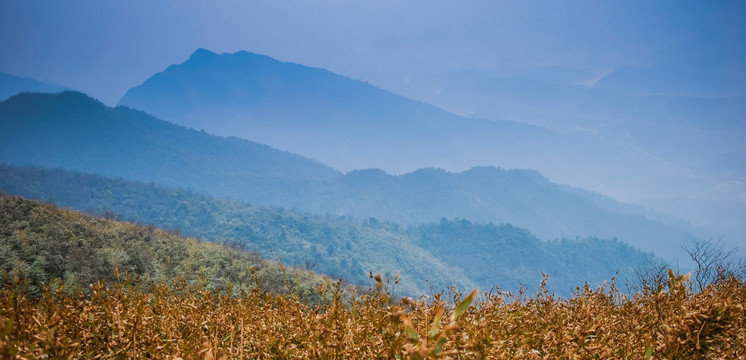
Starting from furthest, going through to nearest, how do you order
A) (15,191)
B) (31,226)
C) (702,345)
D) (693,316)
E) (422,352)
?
(15,191) < (31,226) < (702,345) < (693,316) < (422,352)

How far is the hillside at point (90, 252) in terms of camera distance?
41.7ft

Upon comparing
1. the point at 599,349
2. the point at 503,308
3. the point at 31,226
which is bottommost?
the point at 31,226

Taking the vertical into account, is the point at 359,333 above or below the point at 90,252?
above

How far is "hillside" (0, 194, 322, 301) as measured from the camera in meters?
12.7

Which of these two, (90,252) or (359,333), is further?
(90,252)

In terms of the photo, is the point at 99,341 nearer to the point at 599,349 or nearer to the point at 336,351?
the point at 336,351

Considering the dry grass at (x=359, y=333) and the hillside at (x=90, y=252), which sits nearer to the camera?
the dry grass at (x=359, y=333)

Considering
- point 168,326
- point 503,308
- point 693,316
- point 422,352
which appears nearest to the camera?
point 422,352

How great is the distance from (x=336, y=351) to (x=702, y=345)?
217cm

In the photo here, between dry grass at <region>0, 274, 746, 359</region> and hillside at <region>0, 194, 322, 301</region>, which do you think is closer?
dry grass at <region>0, 274, 746, 359</region>

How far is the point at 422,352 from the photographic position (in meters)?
0.94

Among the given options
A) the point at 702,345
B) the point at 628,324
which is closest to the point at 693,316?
the point at 702,345

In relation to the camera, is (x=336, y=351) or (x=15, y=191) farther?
(x=15, y=191)

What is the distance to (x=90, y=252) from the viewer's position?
607 inches
